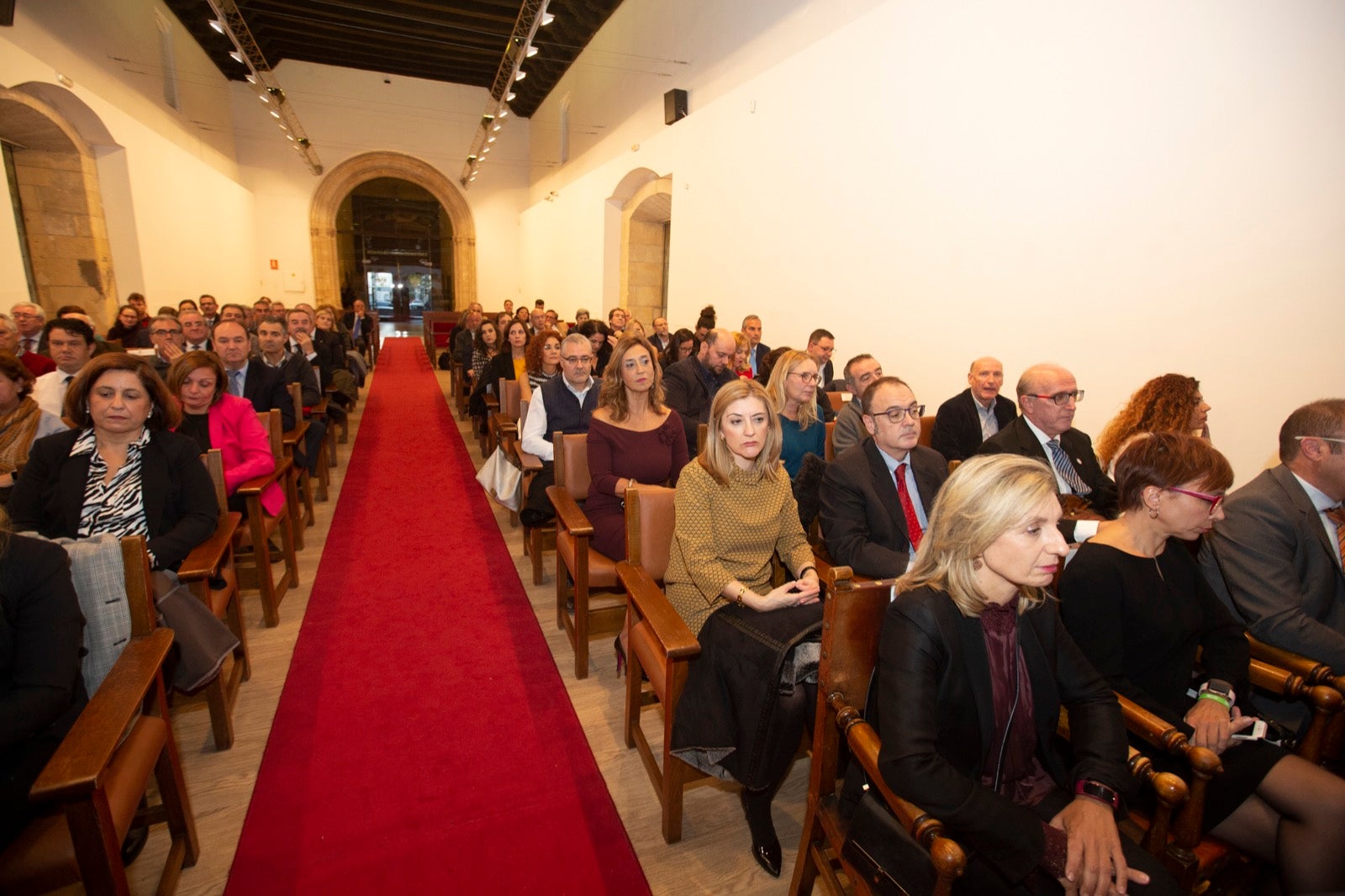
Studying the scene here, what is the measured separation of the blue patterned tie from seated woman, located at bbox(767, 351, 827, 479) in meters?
1.08

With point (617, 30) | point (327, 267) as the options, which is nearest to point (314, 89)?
point (327, 267)

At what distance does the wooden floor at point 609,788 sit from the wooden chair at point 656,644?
0.25 feet

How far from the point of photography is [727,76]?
310 inches

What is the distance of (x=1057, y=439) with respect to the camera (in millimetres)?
3098

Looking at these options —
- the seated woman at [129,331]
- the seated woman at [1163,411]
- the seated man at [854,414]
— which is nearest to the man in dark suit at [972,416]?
the seated man at [854,414]

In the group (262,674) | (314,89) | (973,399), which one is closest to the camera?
(262,674)

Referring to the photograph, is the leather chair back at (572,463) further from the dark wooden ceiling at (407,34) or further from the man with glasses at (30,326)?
the dark wooden ceiling at (407,34)

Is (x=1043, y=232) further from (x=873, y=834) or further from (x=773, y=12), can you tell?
(x=773, y=12)

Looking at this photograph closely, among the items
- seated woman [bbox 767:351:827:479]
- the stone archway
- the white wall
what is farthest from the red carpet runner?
the stone archway

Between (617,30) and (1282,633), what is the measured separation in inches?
500

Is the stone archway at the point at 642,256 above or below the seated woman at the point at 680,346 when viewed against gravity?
above

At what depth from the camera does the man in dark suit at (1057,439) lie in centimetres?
297

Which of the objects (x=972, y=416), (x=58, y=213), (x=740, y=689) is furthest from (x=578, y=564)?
(x=58, y=213)

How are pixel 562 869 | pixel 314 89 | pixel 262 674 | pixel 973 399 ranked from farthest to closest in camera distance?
1. pixel 314 89
2. pixel 973 399
3. pixel 262 674
4. pixel 562 869
